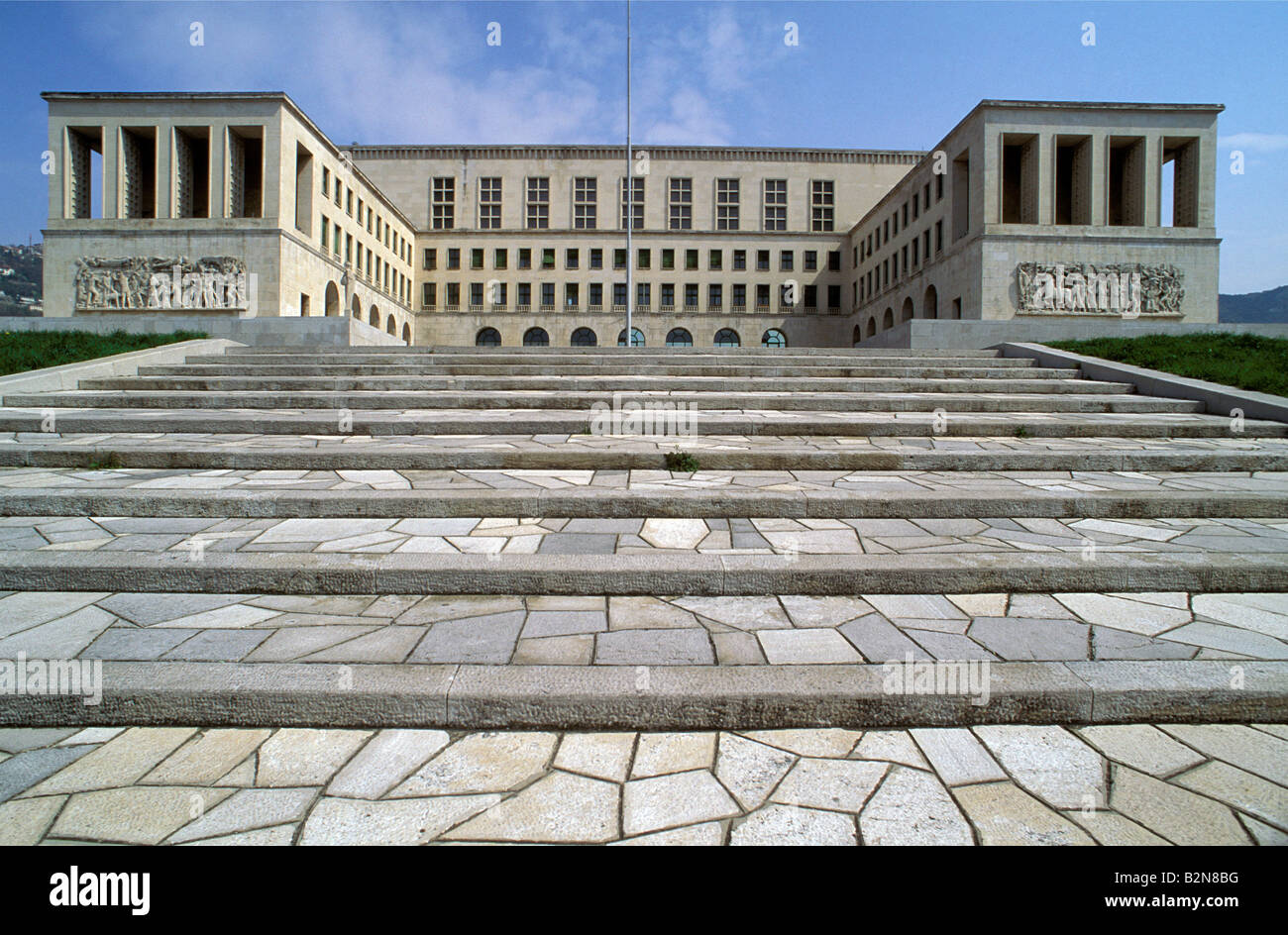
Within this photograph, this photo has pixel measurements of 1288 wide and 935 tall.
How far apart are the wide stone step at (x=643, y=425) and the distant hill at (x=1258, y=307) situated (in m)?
112

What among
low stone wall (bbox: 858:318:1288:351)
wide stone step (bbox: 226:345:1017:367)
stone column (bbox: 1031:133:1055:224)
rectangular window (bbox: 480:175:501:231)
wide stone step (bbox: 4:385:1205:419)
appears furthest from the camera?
rectangular window (bbox: 480:175:501:231)

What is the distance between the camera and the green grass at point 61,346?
1041cm

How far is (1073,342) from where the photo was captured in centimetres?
1355

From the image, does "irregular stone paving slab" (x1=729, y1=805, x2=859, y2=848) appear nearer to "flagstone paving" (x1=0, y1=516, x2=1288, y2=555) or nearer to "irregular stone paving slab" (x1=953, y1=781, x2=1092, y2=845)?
"irregular stone paving slab" (x1=953, y1=781, x2=1092, y2=845)

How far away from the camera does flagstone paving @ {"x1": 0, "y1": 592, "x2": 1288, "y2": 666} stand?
8.93 ft

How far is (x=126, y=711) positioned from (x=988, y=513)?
16.6 ft

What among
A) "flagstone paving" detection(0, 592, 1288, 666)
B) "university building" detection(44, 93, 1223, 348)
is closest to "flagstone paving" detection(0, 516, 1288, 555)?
"flagstone paving" detection(0, 592, 1288, 666)

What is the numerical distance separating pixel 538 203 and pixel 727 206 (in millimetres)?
14743

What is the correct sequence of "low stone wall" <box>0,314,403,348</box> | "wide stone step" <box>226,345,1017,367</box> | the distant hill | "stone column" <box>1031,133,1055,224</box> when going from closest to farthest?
1. "wide stone step" <box>226,345,1017,367</box>
2. "low stone wall" <box>0,314,403,348</box>
3. "stone column" <box>1031,133,1055,224</box>
4. the distant hill

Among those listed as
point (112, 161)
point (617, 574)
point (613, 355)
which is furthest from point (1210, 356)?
point (112, 161)

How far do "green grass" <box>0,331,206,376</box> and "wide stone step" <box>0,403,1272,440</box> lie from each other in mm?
3748

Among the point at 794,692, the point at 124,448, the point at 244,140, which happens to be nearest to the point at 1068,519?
the point at 794,692

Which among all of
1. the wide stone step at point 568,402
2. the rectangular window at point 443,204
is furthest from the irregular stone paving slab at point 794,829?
the rectangular window at point 443,204

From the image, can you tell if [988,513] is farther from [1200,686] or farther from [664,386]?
[664,386]
